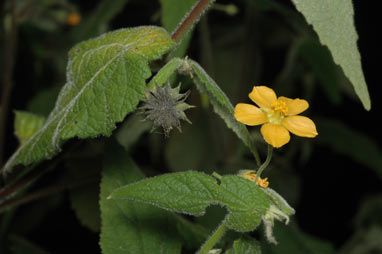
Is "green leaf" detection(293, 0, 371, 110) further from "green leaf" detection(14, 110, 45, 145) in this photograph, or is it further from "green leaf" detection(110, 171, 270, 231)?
"green leaf" detection(14, 110, 45, 145)

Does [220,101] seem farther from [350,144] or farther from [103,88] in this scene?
[350,144]

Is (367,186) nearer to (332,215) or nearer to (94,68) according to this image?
(332,215)

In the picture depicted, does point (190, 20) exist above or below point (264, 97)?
above

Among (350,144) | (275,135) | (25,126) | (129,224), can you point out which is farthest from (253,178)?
(350,144)

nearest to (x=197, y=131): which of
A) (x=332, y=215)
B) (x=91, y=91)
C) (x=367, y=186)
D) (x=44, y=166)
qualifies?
(x=332, y=215)

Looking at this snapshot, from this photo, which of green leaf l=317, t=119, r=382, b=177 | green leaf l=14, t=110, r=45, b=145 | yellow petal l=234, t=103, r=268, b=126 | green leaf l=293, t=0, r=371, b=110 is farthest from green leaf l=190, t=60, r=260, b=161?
green leaf l=317, t=119, r=382, b=177

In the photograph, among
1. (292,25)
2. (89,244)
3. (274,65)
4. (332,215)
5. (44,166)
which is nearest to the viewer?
(44,166)
